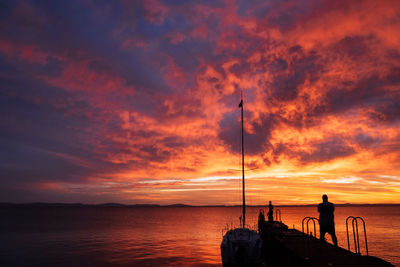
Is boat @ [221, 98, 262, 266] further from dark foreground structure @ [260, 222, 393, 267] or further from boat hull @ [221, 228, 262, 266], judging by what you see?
dark foreground structure @ [260, 222, 393, 267]

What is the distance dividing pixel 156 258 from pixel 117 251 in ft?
24.8

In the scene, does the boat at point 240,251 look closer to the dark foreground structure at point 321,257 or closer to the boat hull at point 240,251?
the boat hull at point 240,251

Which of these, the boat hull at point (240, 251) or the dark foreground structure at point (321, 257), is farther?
the boat hull at point (240, 251)

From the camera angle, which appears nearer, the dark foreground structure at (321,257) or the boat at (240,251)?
the dark foreground structure at (321,257)

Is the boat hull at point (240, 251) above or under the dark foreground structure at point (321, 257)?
under

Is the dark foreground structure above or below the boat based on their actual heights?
above

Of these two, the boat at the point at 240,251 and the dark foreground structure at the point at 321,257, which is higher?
the dark foreground structure at the point at 321,257

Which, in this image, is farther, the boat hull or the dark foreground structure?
the boat hull

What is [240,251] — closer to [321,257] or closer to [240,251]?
[240,251]

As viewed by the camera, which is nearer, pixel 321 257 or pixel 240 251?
pixel 321 257

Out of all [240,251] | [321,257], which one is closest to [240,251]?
[240,251]

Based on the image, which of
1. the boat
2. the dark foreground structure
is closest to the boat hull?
the boat

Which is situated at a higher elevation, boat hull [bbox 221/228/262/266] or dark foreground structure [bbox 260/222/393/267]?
dark foreground structure [bbox 260/222/393/267]

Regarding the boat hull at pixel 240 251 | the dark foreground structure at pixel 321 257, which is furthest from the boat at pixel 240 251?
the dark foreground structure at pixel 321 257
